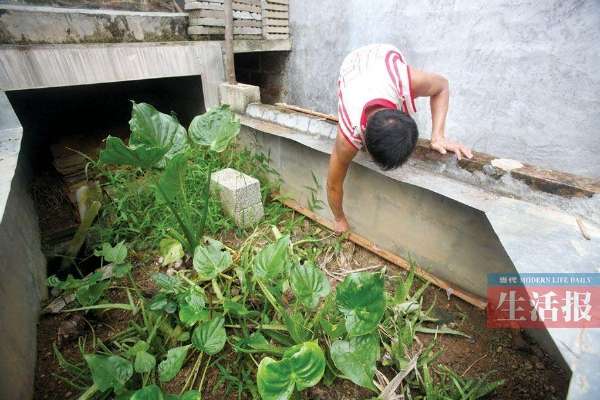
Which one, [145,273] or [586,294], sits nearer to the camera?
[586,294]

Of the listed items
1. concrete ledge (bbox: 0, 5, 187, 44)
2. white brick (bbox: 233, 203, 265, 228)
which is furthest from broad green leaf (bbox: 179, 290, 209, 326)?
concrete ledge (bbox: 0, 5, 187, 44)

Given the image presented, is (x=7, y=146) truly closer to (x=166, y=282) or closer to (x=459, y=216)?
(x=166, y=282)

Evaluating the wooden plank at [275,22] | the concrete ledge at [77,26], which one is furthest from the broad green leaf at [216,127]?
the wooden plank at [275,22]

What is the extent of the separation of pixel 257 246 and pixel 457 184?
65.5 inches

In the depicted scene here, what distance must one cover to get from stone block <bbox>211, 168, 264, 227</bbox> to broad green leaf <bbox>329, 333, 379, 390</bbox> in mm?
1627

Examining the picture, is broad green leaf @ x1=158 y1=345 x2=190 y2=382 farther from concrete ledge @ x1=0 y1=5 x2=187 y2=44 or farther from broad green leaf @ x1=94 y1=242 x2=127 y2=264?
concrete ledge @ x1=0 y1=5 x2=187 y2=44

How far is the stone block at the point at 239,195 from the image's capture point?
2684 millimetres

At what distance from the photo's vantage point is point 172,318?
194 centimetres

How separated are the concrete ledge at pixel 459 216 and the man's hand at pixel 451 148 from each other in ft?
0.26

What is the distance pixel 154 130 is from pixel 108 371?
132 centimetres

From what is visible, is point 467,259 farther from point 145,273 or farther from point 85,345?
point 85,345

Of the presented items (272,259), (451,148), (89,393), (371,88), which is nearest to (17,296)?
(89,393)

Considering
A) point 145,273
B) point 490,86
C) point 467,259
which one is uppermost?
point 490,86

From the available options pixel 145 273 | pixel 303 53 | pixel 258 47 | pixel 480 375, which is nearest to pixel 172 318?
pixel 145 273
